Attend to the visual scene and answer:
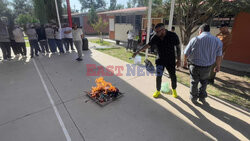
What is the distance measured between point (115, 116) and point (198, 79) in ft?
6.02

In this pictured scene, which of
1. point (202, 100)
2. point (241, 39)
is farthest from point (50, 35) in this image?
point (241, 39)

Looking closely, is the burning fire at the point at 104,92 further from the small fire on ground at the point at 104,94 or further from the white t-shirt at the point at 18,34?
the white t-shirt at the point at 18,34

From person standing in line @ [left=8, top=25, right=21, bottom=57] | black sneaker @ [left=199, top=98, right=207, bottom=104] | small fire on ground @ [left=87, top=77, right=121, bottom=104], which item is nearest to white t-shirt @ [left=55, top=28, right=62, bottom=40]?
person standing in line @ [left=8, top=25, right=21, bottom=57]

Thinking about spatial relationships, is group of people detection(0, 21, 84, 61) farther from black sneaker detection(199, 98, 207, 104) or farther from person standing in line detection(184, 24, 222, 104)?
black sneaker detection(199, 98, 207, 104)

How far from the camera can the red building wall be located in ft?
18.1

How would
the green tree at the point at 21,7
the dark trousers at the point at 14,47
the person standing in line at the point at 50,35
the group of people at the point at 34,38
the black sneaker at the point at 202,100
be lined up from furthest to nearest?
the green tree at the point at 21,7
the person standing in line at the point at 50,35
the dark trousers at the point at 14,47
the group of people at the point at 34,38
the black sneaker at the point at 202,100

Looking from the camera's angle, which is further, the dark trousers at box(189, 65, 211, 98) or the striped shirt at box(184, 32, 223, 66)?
the dark trousers at box(189, 65, 211, 98)

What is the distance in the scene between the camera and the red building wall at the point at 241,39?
5508mm

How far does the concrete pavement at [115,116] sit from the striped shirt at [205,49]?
100 centimetres

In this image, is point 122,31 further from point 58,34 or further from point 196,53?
point 196,53

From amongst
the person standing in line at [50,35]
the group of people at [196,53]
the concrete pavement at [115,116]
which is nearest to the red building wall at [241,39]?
the concrete pavement at [115,116]

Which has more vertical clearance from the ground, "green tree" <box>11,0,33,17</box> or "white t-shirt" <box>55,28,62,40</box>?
"green tree" <box>11,0,33,17</box>

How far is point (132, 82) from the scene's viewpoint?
4035mm

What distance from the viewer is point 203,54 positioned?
2490mm
